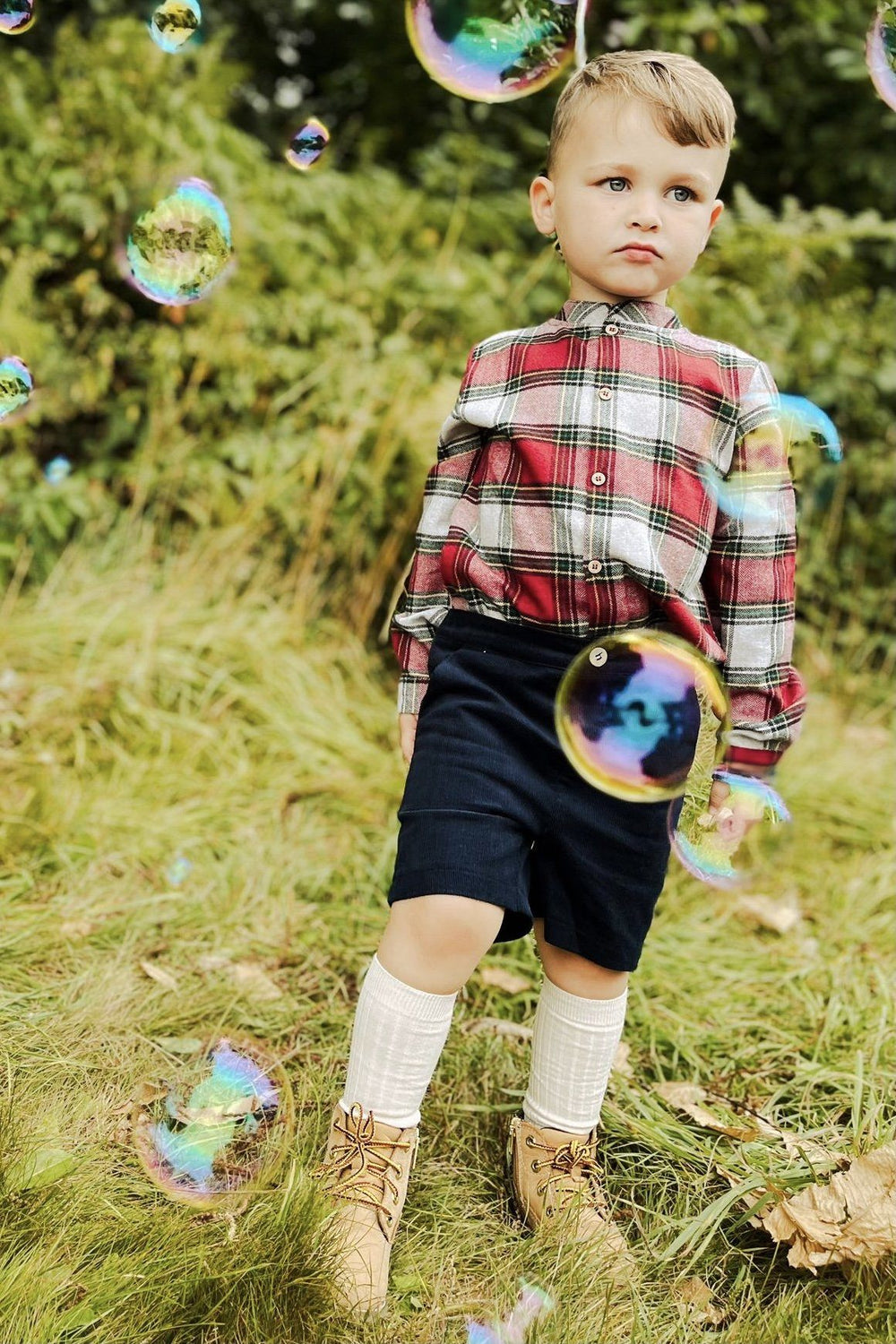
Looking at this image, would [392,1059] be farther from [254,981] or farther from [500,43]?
[500,43]

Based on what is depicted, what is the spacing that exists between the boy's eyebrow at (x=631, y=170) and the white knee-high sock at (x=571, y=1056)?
113 centimetres

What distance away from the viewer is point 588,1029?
176 centimetres

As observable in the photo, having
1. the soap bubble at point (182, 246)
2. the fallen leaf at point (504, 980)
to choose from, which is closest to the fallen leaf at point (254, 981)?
the fallen leaf at point (504, 980)

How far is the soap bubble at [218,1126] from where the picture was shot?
1.67 metres

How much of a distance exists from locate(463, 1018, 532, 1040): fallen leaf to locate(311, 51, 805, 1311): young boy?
1.42 feet

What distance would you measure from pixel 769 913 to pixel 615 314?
5.25ft

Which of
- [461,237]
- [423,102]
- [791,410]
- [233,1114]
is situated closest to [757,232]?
[461,237]

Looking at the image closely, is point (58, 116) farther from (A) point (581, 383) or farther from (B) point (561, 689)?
(B) point (561, 689)

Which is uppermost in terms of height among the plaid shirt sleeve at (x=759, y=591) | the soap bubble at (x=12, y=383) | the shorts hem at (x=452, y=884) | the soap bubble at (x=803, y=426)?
the soap bubble at (x=803, y=426)

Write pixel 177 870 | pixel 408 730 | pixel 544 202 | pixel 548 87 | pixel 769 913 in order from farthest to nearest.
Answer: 1. pixel 548 87
2. pixel 769 913
3. pixel 177 870
4. pixel 408 730
5. pixel 544 202

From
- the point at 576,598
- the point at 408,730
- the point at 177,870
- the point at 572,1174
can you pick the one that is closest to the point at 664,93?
the point at 576,598

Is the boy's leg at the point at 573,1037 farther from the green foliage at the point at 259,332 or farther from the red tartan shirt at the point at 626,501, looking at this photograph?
the green foliage at the point at 259,332

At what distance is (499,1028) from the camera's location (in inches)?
86.0

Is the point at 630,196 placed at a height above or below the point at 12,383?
above
